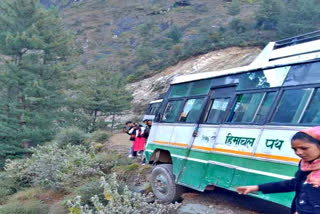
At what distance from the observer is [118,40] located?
75.9 m

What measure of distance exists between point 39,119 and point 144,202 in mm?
17435

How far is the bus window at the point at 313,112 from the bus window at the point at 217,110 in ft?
5.82

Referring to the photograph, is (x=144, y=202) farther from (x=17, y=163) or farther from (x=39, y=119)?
(x=39, y=119)

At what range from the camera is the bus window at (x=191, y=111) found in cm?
675

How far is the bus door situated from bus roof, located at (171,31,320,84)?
0.42 metres

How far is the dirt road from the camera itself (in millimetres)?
6133

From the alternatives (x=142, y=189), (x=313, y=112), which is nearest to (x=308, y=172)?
(x=313, y=112)

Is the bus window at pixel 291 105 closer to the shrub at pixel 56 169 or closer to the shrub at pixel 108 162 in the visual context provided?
the shrub at pixel 56 169

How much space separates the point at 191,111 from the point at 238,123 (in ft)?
5.06

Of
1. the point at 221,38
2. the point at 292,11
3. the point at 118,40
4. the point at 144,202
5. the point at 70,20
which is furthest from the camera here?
the point at 70,20

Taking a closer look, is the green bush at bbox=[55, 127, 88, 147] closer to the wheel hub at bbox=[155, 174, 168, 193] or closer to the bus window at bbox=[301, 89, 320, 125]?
the wheel hub at bbox=[155, 174, 168, 193]

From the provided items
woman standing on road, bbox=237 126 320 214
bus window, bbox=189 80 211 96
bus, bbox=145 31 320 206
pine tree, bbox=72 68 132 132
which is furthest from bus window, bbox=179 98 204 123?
pine tree, bbox=72 68 132 132

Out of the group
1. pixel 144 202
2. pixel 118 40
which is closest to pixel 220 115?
pixel 144 202

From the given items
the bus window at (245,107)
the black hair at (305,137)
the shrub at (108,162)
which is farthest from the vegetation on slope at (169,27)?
the black hair at (305,137)
